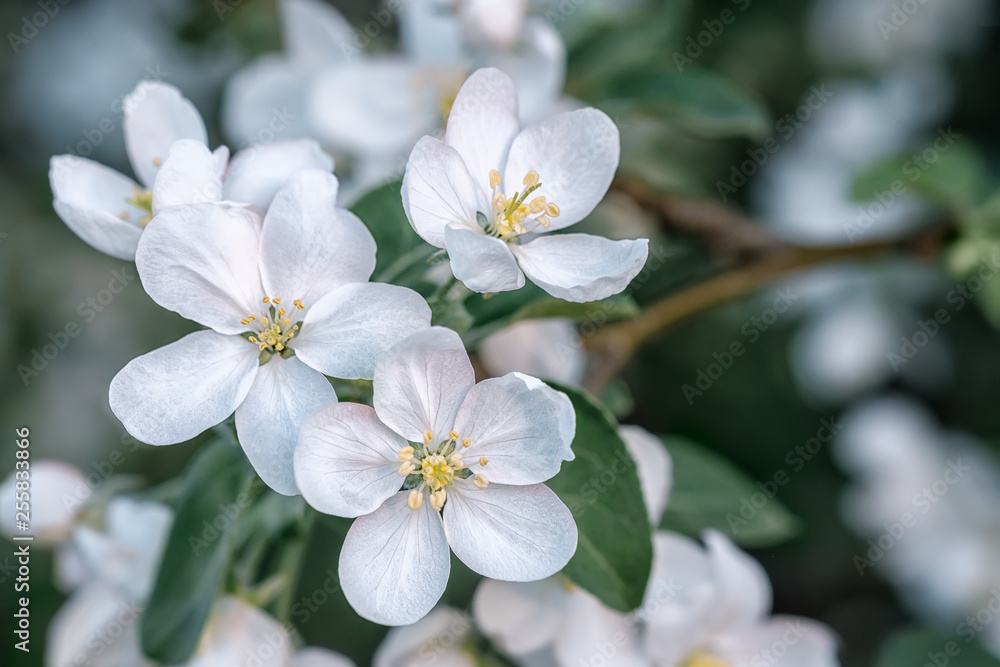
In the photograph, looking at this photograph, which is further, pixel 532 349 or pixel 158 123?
pixel 532 349

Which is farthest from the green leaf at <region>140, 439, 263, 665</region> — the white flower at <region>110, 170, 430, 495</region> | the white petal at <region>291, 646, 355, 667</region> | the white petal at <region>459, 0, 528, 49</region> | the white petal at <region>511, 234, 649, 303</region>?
the white petal at <region>459, 0, 528, 49</region>

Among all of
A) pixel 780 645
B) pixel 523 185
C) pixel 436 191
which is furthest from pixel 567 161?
pixel 780 645

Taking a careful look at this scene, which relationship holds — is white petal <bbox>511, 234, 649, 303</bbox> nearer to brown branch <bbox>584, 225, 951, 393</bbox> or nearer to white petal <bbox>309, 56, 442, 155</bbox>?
brown branch <bbox>584, 225, 951, 393</bbox>

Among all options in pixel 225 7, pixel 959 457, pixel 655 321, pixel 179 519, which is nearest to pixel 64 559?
pixel 179 519

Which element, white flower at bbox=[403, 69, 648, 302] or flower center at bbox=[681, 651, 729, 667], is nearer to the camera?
white flower at bbox=[403, 69, 648, 302]

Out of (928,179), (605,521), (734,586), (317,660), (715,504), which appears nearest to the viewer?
(605,521)

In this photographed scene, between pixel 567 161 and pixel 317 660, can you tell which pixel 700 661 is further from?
pixel 567 161

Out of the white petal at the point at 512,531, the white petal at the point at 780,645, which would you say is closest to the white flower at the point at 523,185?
the white petal at the point at 512,531

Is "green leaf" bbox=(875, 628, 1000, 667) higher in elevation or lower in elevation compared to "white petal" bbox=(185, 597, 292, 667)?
lower
